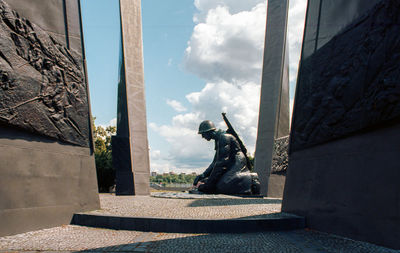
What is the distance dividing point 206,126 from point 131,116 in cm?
490

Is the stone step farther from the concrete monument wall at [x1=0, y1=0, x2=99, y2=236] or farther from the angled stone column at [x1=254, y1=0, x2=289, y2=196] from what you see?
the angled stone column at [x1=254, y1=0, x2=289, y2=196]

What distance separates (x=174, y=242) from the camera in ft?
14.3

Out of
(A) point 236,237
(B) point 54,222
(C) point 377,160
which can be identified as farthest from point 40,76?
(C) point 377,160

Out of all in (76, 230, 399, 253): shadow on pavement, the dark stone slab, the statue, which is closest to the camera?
(76, 230, 399, 253): shadow on pavement

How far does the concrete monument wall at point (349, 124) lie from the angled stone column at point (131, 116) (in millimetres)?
9191

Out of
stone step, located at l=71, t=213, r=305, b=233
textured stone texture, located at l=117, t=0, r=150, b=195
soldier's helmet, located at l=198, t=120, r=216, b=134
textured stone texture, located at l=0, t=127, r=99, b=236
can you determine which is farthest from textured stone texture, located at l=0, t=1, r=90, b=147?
textured stone texture, located at l=117, t=0, r=150, b=195

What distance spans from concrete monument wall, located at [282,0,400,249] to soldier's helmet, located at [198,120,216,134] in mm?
5275

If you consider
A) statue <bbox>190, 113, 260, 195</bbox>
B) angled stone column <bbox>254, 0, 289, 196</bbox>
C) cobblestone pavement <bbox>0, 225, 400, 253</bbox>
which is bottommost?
cobblestone pavement <bbox>0, 225, 400, 253</bbox>

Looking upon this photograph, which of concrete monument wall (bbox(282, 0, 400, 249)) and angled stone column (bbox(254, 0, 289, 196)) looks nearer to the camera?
concrete monument wall (bbox(282, 0, 400, 249))

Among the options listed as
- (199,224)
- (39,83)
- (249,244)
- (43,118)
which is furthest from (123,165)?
(249,244)

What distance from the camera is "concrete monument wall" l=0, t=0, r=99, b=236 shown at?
478 centimetres

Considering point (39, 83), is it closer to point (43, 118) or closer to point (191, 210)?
point (43, 118)

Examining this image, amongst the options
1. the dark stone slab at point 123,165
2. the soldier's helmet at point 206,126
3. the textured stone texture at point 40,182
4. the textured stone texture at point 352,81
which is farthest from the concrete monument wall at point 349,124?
the dark stone slab at point 123,165

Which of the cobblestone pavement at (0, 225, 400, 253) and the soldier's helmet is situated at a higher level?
the soldier's helmet
